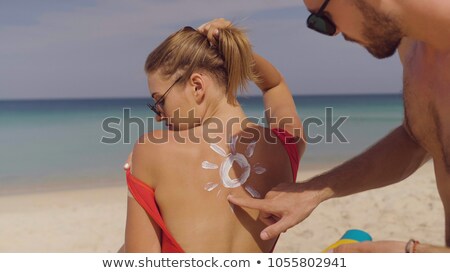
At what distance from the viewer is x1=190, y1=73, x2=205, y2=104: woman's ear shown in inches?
97.0

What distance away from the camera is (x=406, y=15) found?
193 cm

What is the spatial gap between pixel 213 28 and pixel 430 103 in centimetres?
100

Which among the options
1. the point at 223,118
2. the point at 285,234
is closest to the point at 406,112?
the point at 223,118

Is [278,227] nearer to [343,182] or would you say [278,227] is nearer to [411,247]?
[343,182]

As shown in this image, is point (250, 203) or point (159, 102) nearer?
point (250, 203)

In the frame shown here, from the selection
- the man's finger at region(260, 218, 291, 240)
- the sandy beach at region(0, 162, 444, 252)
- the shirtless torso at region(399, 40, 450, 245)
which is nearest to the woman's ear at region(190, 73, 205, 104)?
the man's finger at region(260, 218, 291, 240)

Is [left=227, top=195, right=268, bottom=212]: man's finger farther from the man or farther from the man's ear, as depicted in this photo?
the man's ear

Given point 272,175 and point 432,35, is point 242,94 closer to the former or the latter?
point 272,175

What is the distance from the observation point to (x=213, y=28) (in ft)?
8.16

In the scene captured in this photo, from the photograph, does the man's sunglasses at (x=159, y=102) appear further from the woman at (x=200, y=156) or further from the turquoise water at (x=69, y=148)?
the turquoise water at (x=69, y=148)

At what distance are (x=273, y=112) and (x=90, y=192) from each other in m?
6.54

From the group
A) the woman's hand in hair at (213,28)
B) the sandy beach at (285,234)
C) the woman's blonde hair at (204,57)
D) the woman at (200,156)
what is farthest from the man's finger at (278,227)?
the sandy beach at (285,234)

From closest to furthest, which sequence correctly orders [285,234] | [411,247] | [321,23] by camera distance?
1. [411,247]
2. [321,23]
3. [285,234]

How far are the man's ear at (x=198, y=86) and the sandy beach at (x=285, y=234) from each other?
353cm
